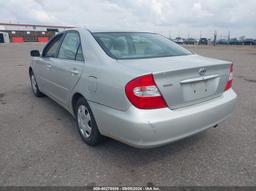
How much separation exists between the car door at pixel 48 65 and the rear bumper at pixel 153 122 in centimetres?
180

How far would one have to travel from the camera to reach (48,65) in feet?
12.8

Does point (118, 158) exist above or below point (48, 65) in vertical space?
below

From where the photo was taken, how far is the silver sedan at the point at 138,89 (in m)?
2.01

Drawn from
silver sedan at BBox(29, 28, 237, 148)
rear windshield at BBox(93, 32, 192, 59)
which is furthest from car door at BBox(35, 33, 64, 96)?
rear windshield at BBox(93, 32, 192, 59)

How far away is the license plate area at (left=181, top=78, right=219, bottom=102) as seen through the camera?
220 cm

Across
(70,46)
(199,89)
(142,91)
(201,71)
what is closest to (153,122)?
(142,91)

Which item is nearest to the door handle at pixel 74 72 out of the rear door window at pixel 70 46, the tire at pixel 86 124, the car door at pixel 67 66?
the car door at pixel 67 66

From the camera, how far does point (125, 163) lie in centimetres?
250

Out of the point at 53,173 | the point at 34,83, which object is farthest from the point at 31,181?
the point at 34,83

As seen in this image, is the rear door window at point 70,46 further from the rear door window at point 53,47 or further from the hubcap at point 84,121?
the hubcap at point 84,121

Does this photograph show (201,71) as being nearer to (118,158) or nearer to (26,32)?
(118,158)

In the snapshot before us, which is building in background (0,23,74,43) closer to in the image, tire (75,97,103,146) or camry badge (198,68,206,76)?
tire (75,97,103,146)

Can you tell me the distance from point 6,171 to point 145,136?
1.63 metres

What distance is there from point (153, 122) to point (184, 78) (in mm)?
570
